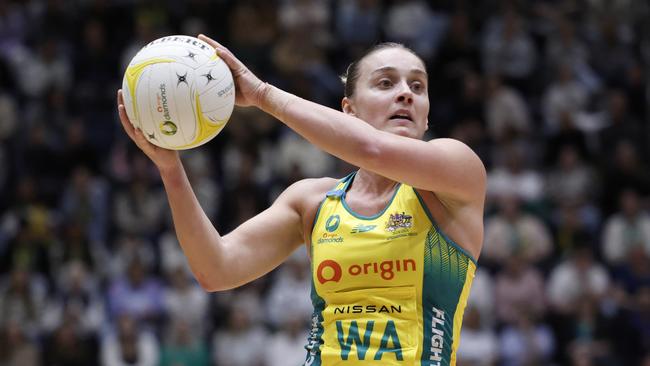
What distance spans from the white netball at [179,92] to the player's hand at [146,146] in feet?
0.23

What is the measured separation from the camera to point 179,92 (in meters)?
3.99

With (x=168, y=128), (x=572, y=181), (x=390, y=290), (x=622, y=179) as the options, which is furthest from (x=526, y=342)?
(x=168, y=128)

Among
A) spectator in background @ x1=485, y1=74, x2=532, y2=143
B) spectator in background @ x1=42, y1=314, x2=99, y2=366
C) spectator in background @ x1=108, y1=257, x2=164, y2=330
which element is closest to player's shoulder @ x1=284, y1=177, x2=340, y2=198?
spectator in background @ x1=42, y1=314, x2=99, y2=366

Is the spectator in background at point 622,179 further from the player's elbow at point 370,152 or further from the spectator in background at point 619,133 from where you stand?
the player's elbow at point 370,152

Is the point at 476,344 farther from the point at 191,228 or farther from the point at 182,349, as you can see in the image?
the point at 191,228

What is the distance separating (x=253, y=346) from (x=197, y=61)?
7.96 meters

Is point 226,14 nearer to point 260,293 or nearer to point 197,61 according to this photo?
point 260,293

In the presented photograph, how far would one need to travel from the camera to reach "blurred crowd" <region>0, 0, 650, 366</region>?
451 inches

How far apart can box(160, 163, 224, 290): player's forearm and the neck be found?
74 centimetres

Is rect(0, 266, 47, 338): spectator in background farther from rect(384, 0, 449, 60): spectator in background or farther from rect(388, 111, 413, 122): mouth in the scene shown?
rect(388, 111, 413, 122): mouth

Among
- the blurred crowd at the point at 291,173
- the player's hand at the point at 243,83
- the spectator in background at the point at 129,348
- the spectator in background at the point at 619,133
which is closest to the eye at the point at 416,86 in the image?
the player's hand at the point at 243,83

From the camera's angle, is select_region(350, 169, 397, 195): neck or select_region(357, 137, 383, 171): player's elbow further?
select_region(350, 169, 397, 195): neck

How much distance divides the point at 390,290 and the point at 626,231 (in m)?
8.74

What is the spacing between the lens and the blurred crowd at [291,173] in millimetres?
11445
